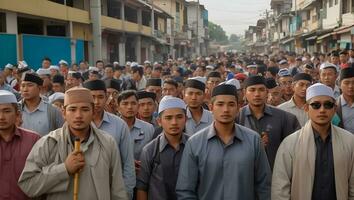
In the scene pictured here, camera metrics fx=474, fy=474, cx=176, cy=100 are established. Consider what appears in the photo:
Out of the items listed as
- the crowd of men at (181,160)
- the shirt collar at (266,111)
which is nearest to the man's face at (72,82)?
the shirt collar at (266,111)

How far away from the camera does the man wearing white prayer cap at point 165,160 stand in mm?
4383

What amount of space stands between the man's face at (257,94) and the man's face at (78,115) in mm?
2214

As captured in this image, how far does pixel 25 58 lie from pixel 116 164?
14.6 m

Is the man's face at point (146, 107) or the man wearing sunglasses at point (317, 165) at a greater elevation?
the man's face at point (146, 107)

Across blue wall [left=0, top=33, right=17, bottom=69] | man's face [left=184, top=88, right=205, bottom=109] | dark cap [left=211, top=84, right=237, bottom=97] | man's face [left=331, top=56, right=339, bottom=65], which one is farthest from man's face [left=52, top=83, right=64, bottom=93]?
man's face [left=331, top=56, right=339, bottom=65]

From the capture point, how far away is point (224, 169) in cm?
394

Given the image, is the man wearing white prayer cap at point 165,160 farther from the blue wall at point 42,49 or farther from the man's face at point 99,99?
the blue wall at point 42,49

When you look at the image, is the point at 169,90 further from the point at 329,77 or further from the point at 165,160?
the point at 165,160

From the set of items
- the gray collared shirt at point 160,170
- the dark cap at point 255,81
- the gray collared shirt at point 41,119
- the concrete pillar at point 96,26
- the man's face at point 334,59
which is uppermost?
the concrete pillar at point 96,26

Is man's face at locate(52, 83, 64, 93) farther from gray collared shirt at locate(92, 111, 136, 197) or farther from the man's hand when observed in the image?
the man's hand

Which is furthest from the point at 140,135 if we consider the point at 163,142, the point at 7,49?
the point at 7,49

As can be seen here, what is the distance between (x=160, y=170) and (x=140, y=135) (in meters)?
1.20

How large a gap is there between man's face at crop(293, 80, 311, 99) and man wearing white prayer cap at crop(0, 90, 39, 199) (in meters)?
3.64

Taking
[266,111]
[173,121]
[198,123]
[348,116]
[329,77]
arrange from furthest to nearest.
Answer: [329,77] → [198,123] → [348,116] → [266,111] → [173,121]
